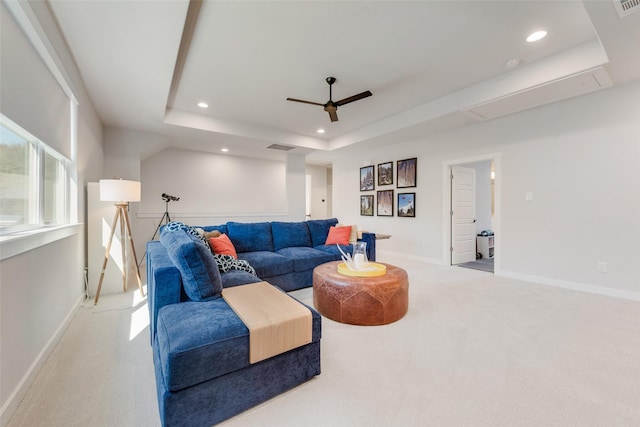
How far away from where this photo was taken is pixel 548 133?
361 centimetres

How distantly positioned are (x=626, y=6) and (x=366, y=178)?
183 inches

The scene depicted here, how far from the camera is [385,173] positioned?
5.91 m

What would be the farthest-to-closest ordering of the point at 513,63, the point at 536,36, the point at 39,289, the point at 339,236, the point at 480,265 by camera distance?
the point at 480,265, the point at 339,236, the point at 513,63, the point at 536,36, the point at 39,289

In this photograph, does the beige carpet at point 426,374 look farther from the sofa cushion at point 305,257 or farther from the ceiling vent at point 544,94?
the ceiling vent at point 544,94

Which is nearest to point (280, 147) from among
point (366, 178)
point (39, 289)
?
point (366, 178)

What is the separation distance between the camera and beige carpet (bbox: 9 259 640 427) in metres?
1.38

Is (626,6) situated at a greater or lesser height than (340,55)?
lesser

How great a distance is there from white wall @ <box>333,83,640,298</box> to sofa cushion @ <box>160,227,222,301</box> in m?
4.18

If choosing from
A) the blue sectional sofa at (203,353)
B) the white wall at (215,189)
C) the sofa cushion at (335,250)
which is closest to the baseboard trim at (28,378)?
the blue sectional sofa at (203,353)

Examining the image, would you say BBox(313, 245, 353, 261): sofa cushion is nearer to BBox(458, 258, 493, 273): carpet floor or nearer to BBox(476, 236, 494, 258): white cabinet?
BBox(458, 258, 493, 273): carpet floor

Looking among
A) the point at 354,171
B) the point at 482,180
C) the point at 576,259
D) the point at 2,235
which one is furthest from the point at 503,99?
the point at 2,235

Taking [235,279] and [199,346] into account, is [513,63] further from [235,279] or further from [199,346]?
[199,346]

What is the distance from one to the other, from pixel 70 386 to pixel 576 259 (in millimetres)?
5159

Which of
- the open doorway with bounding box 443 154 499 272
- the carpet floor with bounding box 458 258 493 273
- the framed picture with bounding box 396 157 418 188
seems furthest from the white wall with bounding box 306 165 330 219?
the carpet floor with bounding box 458 258 493 273
